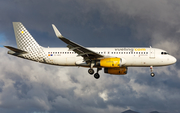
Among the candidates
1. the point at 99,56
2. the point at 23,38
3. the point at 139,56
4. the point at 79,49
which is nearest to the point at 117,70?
the point at 139,56

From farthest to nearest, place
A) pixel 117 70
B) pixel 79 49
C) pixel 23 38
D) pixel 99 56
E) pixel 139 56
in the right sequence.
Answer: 1. pixel 23 38
2. pixel 117 70
3. pixel 139 56
4. pixel 99 56
5. pixel 79 49

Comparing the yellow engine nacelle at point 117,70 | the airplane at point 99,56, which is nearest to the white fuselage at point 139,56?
the airplane at point 99,56

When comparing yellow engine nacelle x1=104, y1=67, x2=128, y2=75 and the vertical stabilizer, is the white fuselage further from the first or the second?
the vertical stabilizer

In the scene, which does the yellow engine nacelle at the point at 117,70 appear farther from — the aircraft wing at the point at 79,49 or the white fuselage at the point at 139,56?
the aircraft wing at the point at 79,49

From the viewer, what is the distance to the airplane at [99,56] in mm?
44406

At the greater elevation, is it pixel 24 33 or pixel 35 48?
pixel 24 33

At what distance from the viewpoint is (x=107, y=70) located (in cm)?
5034

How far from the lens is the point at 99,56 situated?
4516 cm

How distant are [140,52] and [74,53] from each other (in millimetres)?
12790

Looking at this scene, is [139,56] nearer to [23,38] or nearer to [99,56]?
[99,56]

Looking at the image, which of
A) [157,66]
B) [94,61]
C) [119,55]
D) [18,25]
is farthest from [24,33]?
[157,66]

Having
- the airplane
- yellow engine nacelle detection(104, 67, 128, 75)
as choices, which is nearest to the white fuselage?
the airplane

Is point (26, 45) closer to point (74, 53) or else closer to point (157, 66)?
point (74, 53)

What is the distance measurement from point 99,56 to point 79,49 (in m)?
4.33
